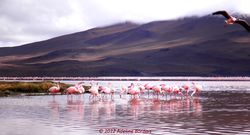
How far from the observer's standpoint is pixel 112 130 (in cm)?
1747

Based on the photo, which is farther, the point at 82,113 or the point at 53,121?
the point at 82,113

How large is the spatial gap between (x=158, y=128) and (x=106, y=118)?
4.28 metres

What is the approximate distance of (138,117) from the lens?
21.8 meters

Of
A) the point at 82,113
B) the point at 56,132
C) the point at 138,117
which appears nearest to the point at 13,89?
the point at 82,113

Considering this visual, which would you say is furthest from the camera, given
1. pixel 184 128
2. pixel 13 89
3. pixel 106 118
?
pixel 13 89

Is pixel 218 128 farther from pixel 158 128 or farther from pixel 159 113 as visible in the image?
pixel 159 113

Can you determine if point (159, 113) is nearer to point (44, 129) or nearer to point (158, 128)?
point (158, 128)

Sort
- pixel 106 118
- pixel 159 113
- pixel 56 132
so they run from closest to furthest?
1. pixel 56 132
2. pixel 106 118
3. pixel 159 113

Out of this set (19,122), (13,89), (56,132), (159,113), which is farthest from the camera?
(13,89)

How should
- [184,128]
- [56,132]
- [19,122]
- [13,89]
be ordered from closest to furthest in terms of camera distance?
[56,132]
[184,128]
[19,122]
[13,89]

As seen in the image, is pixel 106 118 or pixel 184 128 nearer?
pixel 184 128

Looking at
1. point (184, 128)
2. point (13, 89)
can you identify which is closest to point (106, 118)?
point (184, 128)

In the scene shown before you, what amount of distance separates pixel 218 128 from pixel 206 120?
2.61 metres

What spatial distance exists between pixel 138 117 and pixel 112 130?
4.47 metres
